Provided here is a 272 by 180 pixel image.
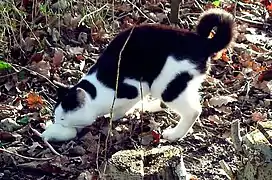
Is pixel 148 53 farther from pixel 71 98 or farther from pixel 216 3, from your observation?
pixel 216 3

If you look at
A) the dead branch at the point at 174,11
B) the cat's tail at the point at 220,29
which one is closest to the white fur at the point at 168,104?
the cat's tail at the point at 220,29

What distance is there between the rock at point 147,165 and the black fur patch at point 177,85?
4.35ft

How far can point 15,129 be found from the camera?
4633 millimetres

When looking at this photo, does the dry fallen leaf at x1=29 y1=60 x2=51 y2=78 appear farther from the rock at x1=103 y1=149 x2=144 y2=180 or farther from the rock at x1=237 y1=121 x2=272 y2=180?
the rock at x1=237 y1=121 x2=272 y2=180

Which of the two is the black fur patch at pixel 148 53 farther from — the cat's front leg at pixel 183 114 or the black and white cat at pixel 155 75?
the cat's front leg at pixel 183 114

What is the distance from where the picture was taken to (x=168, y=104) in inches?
178

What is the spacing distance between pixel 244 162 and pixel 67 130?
1.74 metres

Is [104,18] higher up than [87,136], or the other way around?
[104,18]

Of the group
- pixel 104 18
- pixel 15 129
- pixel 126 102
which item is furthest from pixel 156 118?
pixel 104 18

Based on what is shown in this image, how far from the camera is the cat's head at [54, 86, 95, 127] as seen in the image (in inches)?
177

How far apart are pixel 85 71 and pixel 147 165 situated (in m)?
2.55

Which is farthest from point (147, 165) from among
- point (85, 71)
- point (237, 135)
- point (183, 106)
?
point (85, 71)

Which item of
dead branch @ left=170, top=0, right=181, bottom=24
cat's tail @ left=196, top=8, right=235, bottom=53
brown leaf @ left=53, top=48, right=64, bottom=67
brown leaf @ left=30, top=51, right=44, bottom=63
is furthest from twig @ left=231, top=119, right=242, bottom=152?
dead branch @ left=170, top=0, right=181, bottom=24

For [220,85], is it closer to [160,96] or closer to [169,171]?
[160,96]
